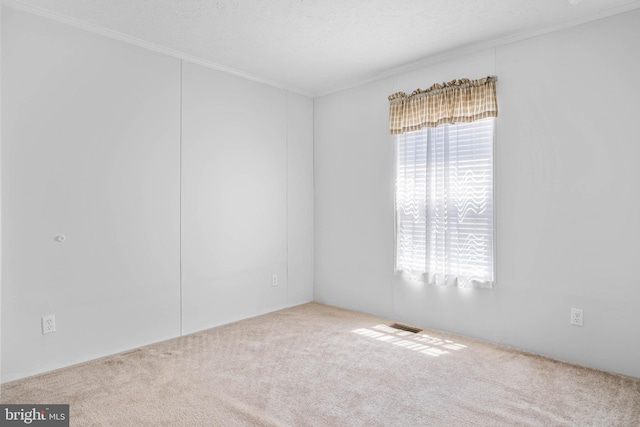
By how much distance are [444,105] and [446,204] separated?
0.89 meters

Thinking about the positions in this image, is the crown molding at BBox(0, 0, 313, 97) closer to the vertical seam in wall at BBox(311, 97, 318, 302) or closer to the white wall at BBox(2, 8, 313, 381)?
the white wall at BBox(2, 8, 313, 381)

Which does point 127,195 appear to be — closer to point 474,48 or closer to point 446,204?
point 446,204

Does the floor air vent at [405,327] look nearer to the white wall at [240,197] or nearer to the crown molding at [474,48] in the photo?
the white wall at [240,197]

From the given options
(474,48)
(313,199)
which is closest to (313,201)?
(313,199)

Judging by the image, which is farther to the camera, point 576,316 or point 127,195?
point 127,195

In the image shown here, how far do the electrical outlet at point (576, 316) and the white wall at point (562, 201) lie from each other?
0.13ft

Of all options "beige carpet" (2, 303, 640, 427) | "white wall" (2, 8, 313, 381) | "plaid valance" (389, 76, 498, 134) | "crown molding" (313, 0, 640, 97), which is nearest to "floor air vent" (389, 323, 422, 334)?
"beige carpet" (2, 303, 640, 427)

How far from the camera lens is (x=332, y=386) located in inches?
101

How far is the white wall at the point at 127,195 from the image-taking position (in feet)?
8.80

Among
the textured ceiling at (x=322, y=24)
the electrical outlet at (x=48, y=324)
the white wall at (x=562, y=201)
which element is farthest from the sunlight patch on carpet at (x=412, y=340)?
the textured ceiling at (x=322, y=24)

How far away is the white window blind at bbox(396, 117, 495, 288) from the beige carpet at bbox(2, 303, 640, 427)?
66cm

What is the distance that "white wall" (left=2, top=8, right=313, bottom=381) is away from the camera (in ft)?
8.80

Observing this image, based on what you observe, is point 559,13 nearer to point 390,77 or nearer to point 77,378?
point 390,77

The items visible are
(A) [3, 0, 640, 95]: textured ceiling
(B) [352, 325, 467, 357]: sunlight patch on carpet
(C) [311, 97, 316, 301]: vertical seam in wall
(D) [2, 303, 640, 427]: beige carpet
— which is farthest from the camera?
(C) [311, 97, 316, 301]: vertical seam in wall
